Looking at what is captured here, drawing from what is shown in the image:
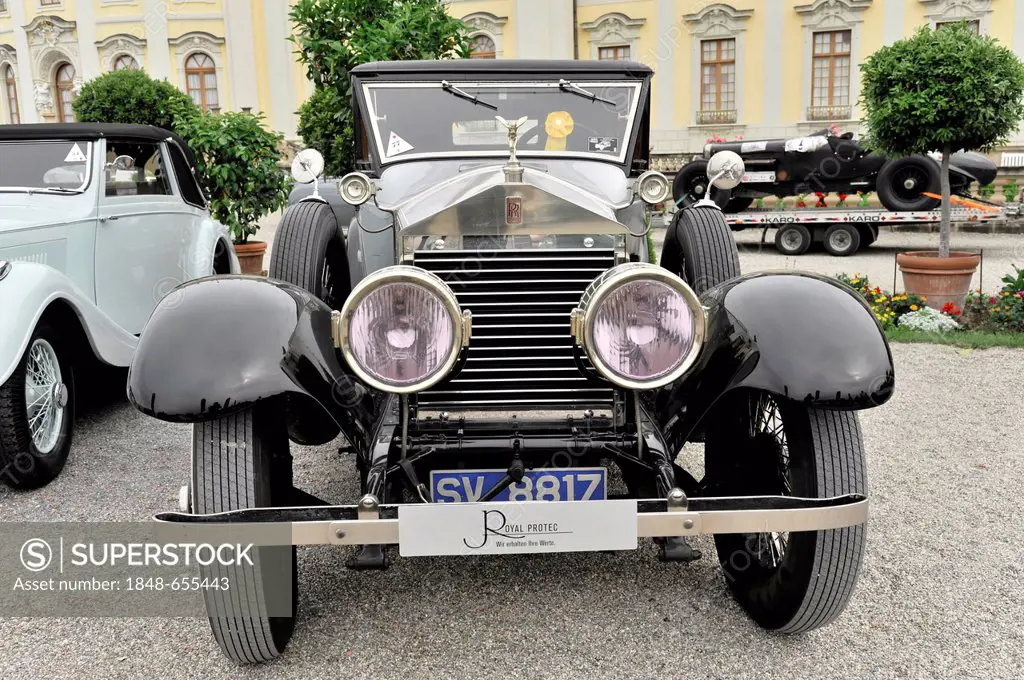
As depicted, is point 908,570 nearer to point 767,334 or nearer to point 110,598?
point 767,334

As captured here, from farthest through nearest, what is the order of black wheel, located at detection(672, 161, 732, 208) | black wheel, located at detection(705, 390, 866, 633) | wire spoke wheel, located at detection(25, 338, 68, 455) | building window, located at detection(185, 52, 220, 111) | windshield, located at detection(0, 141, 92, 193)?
1. building window, located at detection(185, 52, 220, 111)
2. black wheel, located at detection(672, 161, 732, 208)
3. windshield, located at detection(0, 141, 92, 193)
4. wire spoke wheel, located at detection(25, 338, 68, 455)
5. black wheel, located at detection(705, 390, 866, 633)

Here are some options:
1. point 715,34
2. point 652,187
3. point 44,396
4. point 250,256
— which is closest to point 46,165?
point 44,396

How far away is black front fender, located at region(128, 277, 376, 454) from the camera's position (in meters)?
2.25

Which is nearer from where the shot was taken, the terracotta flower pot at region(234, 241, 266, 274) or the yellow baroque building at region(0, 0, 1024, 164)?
the terracotta flower pot at region(234, 241, 266, 274)

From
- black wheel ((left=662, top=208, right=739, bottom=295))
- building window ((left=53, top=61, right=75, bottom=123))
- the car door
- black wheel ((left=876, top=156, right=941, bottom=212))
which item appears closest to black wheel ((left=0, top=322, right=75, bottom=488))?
the car door

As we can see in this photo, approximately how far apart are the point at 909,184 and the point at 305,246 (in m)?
11.8

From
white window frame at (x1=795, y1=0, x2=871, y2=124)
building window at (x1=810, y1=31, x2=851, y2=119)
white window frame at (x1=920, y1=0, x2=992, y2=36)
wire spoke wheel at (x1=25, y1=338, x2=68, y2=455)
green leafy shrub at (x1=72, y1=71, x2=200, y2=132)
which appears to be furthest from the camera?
building window at (x1=810, y1=31, x2=851, y2=119)

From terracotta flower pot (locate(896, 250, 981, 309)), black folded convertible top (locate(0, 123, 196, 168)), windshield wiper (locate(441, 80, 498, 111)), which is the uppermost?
windshield wiper (locate(441, 80, 498, 111))

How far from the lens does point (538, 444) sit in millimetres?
2545

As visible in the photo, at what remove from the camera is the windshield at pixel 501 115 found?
3.67 meters

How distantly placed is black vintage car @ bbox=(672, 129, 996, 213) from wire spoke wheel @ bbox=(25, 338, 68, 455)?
1073 centimetres

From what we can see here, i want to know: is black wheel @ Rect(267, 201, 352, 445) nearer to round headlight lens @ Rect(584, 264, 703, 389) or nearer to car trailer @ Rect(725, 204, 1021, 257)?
round headlight lens @ Rect(584, 264, 703, 389)

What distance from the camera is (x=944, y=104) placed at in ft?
24.0

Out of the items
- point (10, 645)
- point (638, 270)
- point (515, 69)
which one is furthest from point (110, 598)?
point (515, 69)
